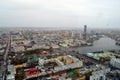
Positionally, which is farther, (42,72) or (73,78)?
(42,72)

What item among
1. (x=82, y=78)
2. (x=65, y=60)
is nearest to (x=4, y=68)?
(x=65, y=60)

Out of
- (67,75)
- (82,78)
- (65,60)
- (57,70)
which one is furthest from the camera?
(65,60)

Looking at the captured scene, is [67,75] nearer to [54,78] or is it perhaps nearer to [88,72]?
[54,78]

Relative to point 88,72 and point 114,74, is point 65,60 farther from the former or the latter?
point 114,74

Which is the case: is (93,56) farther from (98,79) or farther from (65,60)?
(98,79)

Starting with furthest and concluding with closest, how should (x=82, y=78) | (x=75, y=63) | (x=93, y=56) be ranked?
(x=93, y=56) → (x=75, y=63) → (x=82, y=78)

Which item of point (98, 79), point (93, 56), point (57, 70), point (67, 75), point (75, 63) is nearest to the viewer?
point (98, 79)

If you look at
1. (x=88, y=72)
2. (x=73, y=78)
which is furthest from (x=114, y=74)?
(x=73, y=78)

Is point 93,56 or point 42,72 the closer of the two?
point 42,72

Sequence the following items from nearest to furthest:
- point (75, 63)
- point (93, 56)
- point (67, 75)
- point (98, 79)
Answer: point (98, 79) → point (67, 75) → point (75, 63) → point (93, 56)
